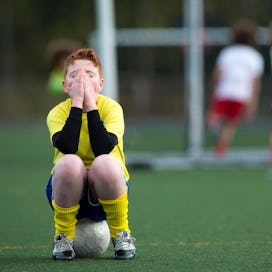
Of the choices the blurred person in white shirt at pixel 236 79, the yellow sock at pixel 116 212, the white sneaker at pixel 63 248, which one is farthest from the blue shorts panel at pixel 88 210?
the blurred person in white shirt at pixel 236 79

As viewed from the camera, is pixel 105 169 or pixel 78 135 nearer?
pixel 105 169

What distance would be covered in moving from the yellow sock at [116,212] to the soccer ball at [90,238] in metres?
0.08

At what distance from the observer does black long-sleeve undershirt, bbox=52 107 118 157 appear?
5.54m

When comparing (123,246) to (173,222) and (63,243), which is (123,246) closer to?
(63,243)

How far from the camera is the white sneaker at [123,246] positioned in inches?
222

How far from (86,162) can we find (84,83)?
1.53 ft

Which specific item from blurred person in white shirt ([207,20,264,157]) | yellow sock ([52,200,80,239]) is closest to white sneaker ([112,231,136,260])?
yellow sock ([52,200,80,239])

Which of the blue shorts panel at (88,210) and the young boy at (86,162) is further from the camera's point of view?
the blue shorts panel at (88,210)

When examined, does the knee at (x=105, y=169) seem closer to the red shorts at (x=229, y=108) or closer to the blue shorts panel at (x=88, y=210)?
the blue shorts panel at (x=88, y=210)

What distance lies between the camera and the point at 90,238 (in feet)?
18.7

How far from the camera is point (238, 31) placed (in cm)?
1417

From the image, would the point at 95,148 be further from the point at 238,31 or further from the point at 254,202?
the point at 238,31

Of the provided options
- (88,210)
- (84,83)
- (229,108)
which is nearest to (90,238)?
(88,210)

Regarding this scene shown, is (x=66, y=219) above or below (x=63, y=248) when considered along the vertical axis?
above
